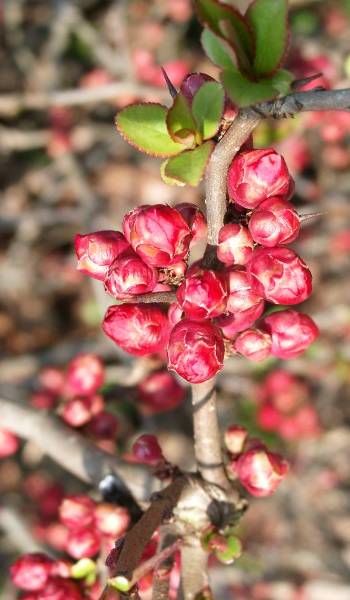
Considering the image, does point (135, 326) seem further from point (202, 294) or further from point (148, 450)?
point (148, 450)

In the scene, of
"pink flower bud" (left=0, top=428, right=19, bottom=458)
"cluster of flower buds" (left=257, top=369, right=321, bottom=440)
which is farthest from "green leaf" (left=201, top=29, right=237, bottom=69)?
"cluster of flower buds" (left=257, top=369, right=321, bottom=440)

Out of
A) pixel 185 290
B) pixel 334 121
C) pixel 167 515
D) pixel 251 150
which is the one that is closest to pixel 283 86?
pixel 251 150

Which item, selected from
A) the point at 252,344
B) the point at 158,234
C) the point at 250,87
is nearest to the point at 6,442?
the point at 252,344

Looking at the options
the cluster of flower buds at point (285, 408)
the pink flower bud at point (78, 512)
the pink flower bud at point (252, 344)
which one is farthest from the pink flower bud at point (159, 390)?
the cluster of flower buds at point (285, 408)

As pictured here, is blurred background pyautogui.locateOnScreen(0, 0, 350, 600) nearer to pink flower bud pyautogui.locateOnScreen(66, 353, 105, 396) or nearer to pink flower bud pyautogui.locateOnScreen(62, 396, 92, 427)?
pink flower bud pyautogui.locateOnScreen(66, 353, 105, 396)

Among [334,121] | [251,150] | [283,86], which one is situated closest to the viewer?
[283,86]

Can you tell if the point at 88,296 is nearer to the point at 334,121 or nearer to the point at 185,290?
the point at 334,121
